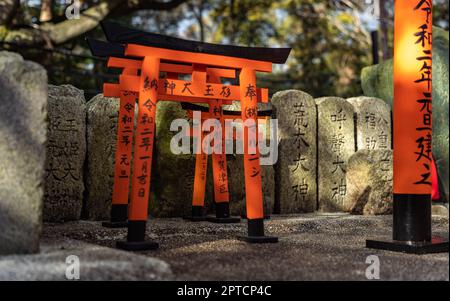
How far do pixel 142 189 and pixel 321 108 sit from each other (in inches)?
156

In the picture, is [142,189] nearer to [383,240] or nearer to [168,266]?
[168,266]

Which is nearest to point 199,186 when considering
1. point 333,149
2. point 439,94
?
point 333,149

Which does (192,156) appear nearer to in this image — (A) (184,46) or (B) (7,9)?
(A) (184,46)

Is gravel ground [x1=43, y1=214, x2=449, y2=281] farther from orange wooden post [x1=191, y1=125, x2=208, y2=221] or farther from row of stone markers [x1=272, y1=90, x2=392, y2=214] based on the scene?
row of stone markers [x1=272, y1=90, x2=392, y2=214]

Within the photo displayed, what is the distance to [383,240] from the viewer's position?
13.7 ft

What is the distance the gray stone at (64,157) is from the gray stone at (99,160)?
0.35 ft

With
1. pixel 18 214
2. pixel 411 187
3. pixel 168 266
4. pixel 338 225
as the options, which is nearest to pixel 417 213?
pixel 411 187

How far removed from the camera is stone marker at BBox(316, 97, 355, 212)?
7.20m

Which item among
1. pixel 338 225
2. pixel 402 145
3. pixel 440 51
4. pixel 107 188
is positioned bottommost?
pixel 338 225

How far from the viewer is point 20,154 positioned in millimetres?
3344

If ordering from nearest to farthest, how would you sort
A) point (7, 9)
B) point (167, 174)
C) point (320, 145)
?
1. point (167, 174)
2. point (320, 145)
3. point (7, 9)

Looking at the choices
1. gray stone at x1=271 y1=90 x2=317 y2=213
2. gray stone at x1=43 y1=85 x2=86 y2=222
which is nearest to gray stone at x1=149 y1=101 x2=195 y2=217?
gray stone at x1=43 y1=85 x2=86 y2=222

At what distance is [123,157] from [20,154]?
1.85m

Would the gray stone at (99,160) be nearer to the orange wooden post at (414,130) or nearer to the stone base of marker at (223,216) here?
the stone base of marker at (223,216)
